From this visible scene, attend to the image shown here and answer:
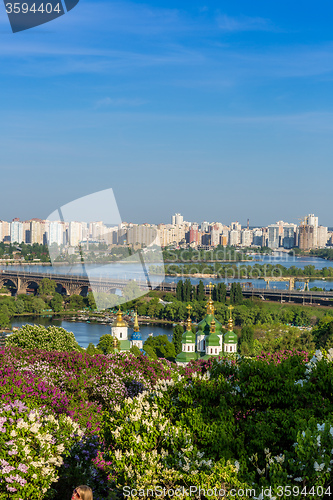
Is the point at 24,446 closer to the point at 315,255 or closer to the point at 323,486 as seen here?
the point at 323,486

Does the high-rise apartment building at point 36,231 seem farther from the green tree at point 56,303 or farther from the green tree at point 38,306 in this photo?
the green tree at point 38,306

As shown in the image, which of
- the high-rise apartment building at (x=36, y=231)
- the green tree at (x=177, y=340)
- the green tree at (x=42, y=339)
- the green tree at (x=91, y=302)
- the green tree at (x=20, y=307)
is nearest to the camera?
the green tree at (x=42, y=339)

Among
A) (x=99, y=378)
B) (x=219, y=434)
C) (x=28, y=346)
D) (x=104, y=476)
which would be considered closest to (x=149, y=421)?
(x=219, y=434)

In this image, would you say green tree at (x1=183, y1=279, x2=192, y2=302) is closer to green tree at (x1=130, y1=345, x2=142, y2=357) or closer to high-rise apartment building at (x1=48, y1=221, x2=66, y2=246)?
high-rise apartment building at (x1=48, y1=221, x2=66, y2=246)

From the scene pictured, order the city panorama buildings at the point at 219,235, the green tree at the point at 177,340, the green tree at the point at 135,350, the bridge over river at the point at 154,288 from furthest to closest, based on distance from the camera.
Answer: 1. the city panorama buildings at the point at 219,235
2. the bridge over river at the point at 154,288
3. the green tree at the point at 177,340
4. the green tree at the point at 135,350

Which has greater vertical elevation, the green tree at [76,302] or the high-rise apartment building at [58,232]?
the high-rise apartment building at [58,232]

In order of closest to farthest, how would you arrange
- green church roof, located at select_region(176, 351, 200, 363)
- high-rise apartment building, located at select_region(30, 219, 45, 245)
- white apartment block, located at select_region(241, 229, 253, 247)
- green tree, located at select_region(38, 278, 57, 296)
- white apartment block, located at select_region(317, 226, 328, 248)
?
green church roof, located at select_region(176, 351, 200, 363), green tree, located at select_region(38, 278, 57, 296), high-rise apartment building, located at select_region(30, 219, 45, 245), white apartment block, located at select_region(317, 226, 328, 248), white apartment block, located at select_region(241, 229, 253, 247)

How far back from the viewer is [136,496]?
197cm

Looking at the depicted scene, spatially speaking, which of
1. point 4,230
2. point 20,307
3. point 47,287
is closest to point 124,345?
point 20,307

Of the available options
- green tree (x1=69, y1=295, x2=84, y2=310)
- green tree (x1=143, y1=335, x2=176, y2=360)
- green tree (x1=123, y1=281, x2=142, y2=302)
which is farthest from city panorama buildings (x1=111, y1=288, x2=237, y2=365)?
green tree (x1=69, y1=295, x2=84, y2=310)

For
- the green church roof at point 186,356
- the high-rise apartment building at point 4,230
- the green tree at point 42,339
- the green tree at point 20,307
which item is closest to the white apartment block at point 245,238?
the high-rise apartment building at point 4,230

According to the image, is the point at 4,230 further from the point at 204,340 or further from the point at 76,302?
the point at 204,340

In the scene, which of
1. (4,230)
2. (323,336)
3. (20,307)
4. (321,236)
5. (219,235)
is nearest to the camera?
(323,336)

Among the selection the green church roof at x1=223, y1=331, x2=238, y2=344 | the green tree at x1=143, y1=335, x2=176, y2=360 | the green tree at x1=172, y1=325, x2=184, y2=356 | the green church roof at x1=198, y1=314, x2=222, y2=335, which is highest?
the green church roof at x1=198, y1=314, x2=222, y2=335
